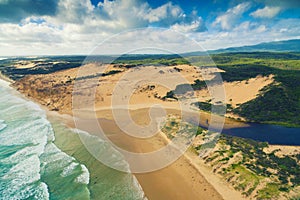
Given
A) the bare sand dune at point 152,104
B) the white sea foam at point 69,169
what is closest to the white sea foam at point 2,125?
the bare sand dune at point 152,104

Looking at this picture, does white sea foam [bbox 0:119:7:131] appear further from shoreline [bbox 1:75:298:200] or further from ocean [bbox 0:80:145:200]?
shoreline [bbox 1:75:298:200]

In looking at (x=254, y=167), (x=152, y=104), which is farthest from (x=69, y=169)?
(x=152, y=104)

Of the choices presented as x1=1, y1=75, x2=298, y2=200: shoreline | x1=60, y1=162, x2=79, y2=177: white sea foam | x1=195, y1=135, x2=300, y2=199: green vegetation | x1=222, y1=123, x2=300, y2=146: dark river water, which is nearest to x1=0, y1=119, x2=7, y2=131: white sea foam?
x1=60, y1=162, x2=79, y2=177: white sea foam

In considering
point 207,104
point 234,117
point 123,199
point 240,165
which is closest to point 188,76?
point 207,104

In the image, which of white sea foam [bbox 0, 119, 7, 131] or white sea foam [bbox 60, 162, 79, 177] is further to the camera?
white sea foam [bbox 0, 119, 7, 131]

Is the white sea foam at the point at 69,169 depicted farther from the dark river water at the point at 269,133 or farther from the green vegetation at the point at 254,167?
the dark river water at the point at 269,133

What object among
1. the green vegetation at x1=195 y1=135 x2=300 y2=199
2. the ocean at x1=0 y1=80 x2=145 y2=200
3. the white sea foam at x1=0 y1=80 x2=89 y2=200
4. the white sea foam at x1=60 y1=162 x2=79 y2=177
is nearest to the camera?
the green vegetation at x1=195 y1=135 x2=300 y2=199
